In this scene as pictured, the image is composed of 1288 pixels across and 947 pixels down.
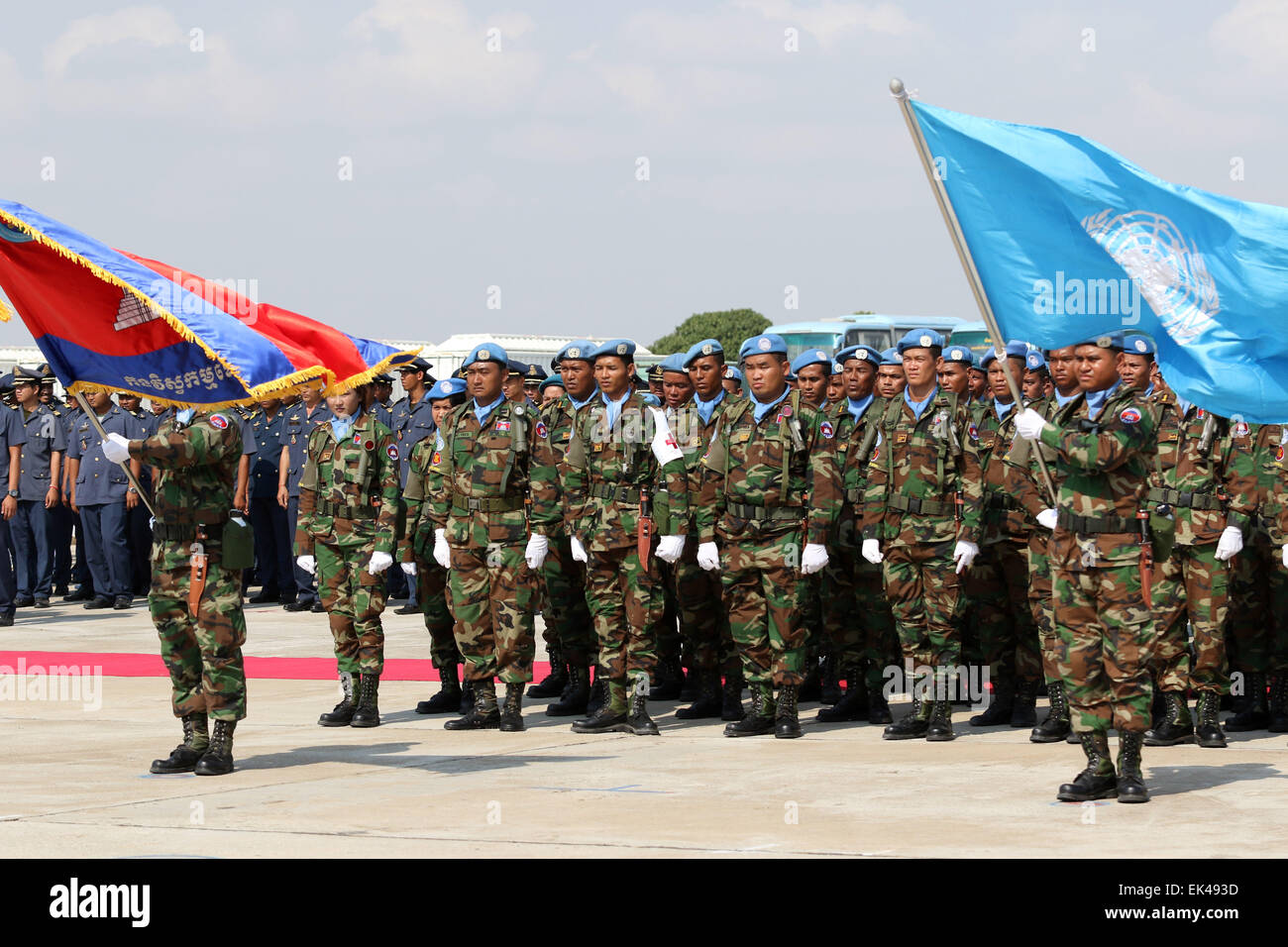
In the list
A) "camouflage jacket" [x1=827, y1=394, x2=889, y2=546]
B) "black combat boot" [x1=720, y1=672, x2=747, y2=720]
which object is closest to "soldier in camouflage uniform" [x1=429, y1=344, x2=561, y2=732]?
"black combat boot" [x1=720, y1=672, x2=747, y2=720]

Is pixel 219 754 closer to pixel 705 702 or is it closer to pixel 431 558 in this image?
pixel 431 558

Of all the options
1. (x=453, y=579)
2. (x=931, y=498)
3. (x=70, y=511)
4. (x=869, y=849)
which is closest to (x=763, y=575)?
(x=931, y=498)

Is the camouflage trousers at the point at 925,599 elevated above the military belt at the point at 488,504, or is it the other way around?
the military belt at the point at 488,504

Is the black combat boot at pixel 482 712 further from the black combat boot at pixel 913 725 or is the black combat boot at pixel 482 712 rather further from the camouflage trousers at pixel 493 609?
the black combat boot at pixel 913 725

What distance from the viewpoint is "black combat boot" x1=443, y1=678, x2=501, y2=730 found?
10.1 metres

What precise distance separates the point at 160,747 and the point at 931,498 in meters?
4.61

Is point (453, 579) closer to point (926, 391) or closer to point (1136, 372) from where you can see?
point (926, 391)

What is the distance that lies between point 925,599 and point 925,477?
699 millimetres

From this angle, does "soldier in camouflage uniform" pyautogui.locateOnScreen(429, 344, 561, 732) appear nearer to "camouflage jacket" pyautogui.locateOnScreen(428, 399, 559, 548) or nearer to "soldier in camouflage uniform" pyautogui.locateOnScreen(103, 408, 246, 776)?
"camouflage jacket" pyautogui.locateOnScreen(428, 399, 559, 548)

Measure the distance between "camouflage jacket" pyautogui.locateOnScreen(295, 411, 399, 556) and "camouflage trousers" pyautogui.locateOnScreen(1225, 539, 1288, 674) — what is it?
5.04 meters

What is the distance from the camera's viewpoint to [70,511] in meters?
18.6

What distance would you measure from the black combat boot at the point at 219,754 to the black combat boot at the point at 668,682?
145 inches

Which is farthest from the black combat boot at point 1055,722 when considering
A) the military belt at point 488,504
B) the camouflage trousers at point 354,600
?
the camouflage trousers at point 354,600

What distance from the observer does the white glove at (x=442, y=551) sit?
9992 millimetres
